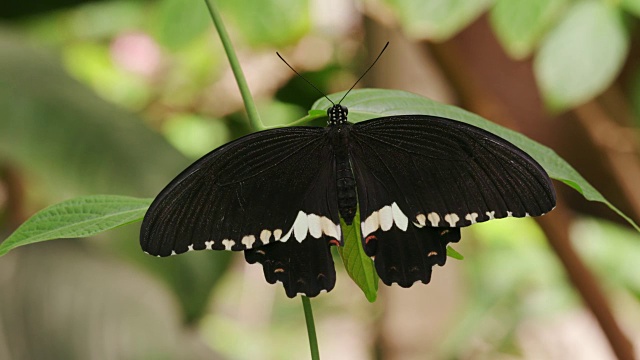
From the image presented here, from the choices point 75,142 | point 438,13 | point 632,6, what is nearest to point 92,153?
point 75,142

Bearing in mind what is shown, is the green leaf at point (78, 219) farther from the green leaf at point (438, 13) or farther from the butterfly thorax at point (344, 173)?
the green leaf at point (438, 13)

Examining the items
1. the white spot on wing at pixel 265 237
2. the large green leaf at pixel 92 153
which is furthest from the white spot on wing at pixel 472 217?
the large green leaf at pixel 92 153

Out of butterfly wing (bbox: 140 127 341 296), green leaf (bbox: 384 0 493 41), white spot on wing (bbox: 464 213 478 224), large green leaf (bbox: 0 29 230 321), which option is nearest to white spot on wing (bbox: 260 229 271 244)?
butterfly wing (bbox: 140 127 341 296)

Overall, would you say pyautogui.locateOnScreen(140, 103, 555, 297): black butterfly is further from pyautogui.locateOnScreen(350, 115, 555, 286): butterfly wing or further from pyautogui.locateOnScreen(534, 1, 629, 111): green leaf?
pyautogui.locateOnScreen(534, 1, 629, 111): green leaf

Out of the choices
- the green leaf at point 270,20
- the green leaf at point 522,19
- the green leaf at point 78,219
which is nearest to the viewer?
the green leaf at point 78,219

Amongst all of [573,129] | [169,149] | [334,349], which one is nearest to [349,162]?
[169,149]
